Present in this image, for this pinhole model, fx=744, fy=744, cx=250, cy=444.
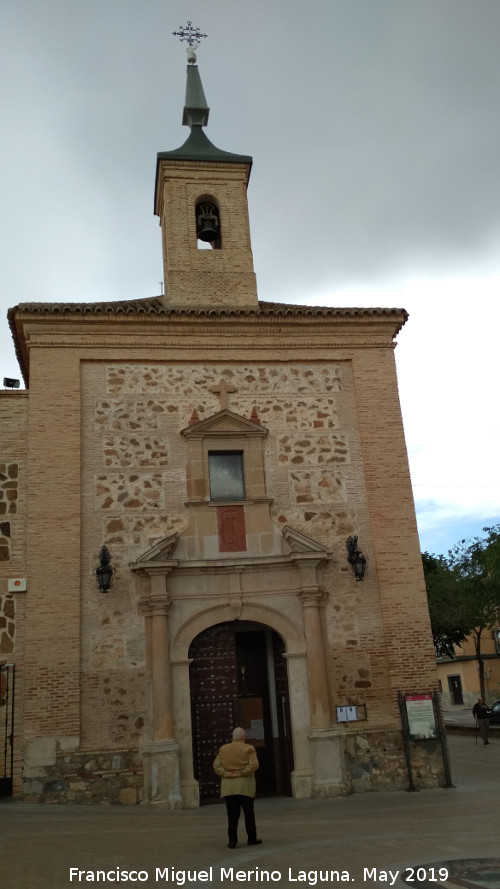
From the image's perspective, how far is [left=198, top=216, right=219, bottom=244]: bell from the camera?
Answer: 14.6 m

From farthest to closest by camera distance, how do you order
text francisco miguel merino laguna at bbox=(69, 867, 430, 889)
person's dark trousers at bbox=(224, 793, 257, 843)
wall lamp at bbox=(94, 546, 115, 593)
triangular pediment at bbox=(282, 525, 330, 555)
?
triangular pediment at bbox=(282, 525, 330, 555) < wall lamp at bbox=(94, 546, 115, 593) < person's dark trousers at bbox=(224, 793, 257, 843) < text francisco miguel merino laguna at bbox=(69, 867, 430, 889)

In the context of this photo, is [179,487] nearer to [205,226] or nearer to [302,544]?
[302,544]

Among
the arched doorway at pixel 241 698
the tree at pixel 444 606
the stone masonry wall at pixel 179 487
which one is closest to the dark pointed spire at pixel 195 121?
the stone masonry wall at pixel 179 487

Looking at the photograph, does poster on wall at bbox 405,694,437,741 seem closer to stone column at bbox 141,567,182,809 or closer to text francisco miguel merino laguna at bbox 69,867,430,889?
stone column at bbox 141,567,182,809

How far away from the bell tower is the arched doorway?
612 centimetres

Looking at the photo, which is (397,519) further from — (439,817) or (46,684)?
(46,684)

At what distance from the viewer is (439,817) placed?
8.41 metres

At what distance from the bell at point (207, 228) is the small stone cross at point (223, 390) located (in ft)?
11.7

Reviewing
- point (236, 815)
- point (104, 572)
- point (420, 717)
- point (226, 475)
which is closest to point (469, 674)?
point (420, 717)

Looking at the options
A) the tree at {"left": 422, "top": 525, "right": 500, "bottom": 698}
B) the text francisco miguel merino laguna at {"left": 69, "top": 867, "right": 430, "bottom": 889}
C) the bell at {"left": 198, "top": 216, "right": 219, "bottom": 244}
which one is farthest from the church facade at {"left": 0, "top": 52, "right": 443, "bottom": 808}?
the tree at {"left": 422, "top": 525, "right": 500, "bottom": 698}

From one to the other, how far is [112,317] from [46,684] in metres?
6.02

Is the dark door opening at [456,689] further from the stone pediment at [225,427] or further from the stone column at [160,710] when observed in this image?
the stone column at [160,710]

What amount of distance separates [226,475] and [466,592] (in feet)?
50.5

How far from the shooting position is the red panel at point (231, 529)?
38.9 feet
